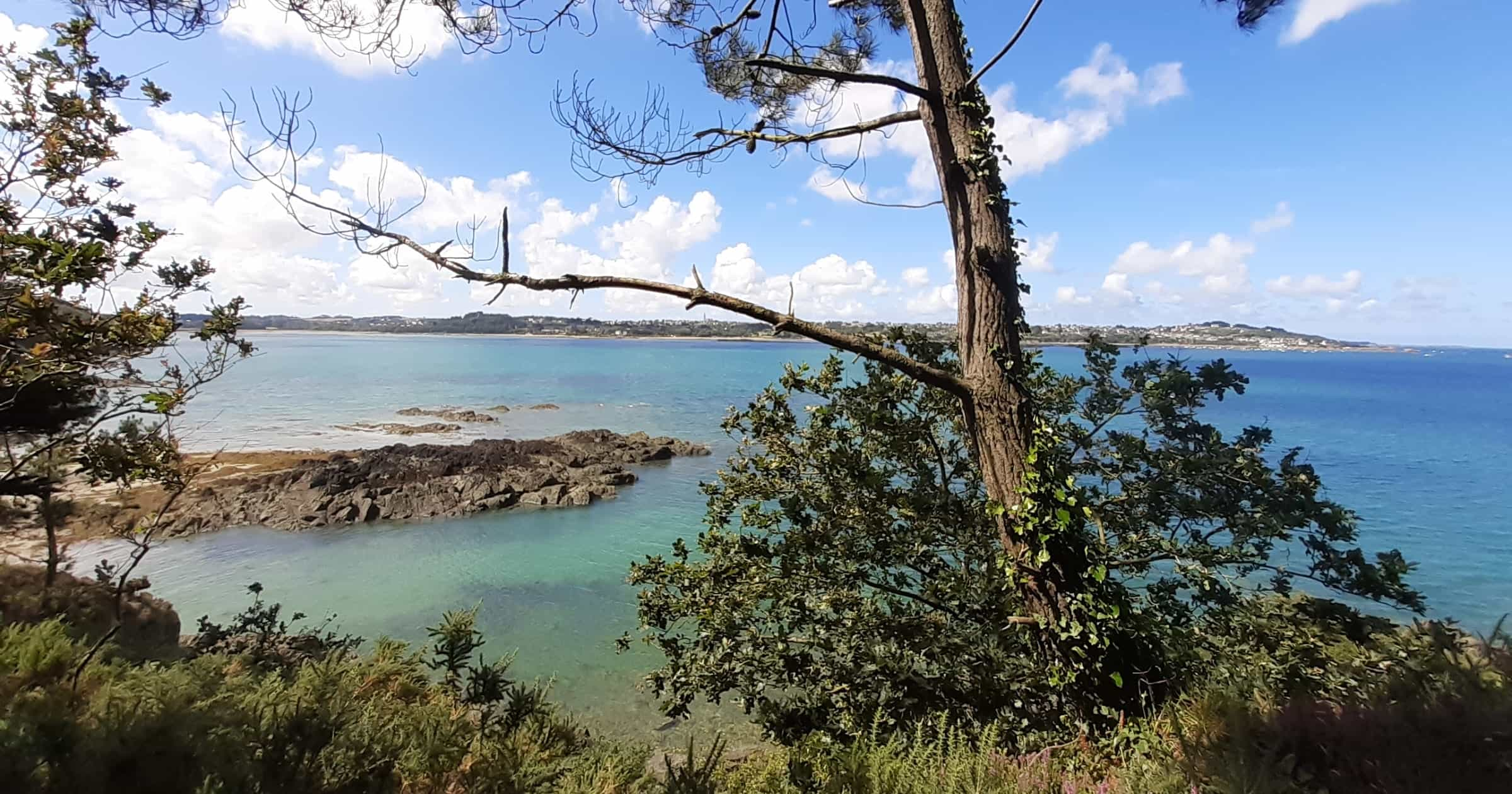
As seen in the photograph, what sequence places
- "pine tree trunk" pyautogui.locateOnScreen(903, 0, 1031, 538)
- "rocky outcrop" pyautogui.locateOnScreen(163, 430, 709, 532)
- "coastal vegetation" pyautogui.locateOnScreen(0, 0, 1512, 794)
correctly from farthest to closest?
"rocky outcrop" pyautogui.locateOnScreen(163, 430, 709, 532), "pine tree trunk" pyautogui.locateOnScreen(903, 0, 1031, 538), "coastal vegetation" pyautogui.locateOnScreen(0, 0, 1512, 794)

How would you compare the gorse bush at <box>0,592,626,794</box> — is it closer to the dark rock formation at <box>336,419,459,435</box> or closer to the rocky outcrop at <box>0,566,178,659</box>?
the rocky outcrop at <box>0,566,178,659</box>

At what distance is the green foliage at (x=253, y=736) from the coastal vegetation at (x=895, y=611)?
0.02 m

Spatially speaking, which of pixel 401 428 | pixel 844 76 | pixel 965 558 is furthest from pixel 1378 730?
pixel 401 428

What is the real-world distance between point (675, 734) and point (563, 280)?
6680mm

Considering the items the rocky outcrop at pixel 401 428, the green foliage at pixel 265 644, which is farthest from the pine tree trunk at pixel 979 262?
the rocky outcrop at pixel 401 428

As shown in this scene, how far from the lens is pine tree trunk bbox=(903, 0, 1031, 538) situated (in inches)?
140

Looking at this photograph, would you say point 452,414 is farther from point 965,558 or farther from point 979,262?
point 979,262

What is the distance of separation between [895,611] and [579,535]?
13.6 metres

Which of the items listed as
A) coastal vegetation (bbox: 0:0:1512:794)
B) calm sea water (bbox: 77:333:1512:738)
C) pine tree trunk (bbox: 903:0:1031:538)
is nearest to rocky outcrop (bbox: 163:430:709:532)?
calm sea water (bbox: 77:333:1512:738)

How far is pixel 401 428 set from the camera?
104 ft

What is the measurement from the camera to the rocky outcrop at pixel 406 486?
18.2 metres

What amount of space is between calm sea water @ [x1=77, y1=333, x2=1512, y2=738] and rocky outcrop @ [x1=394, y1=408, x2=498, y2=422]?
62.1 inches

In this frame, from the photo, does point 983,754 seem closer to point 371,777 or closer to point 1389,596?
point 371,777

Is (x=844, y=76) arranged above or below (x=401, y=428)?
above
